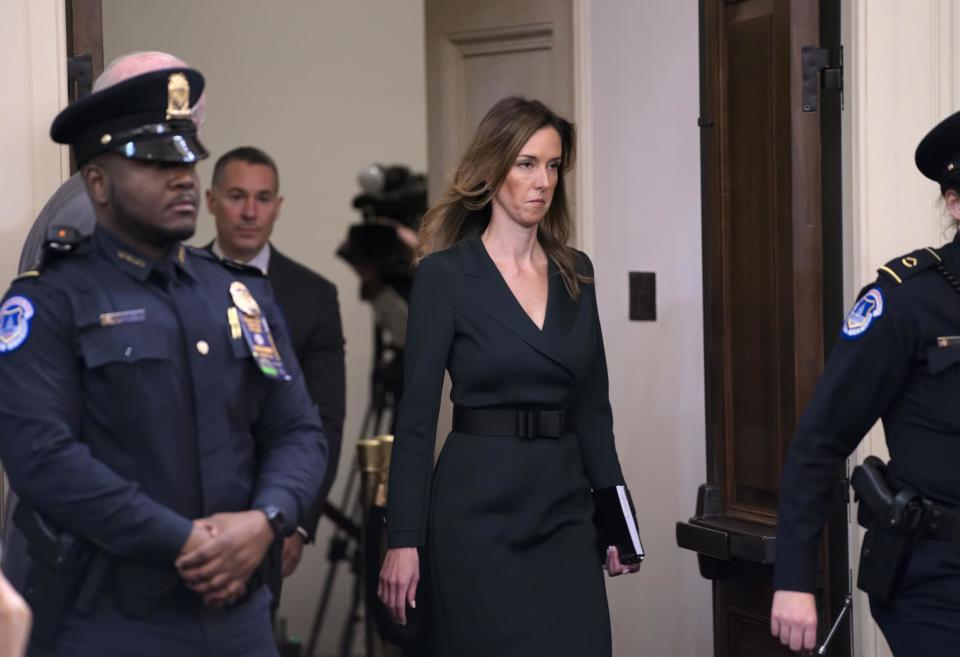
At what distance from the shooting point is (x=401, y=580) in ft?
10.1

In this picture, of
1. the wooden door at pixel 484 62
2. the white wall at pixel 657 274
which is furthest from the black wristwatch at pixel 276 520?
the wooden door at pixel 484 62

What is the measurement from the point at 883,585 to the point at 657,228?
2165 mm

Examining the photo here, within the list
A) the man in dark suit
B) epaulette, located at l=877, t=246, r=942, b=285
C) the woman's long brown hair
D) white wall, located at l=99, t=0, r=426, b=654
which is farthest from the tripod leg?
epaulette, located at l=877, t=246, r=942, b=285

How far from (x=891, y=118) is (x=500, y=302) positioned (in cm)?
114

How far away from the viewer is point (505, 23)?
5148mm

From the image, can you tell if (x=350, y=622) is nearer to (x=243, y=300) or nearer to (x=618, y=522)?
(x=618, y=522)

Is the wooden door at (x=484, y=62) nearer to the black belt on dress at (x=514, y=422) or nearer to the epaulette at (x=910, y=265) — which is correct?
the black belt on dress at (x=514, y=422)

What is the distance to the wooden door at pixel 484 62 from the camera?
4992 mm

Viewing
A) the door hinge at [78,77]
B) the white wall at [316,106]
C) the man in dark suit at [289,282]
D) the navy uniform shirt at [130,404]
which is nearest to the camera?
the navy uniform shirt at [130,404]

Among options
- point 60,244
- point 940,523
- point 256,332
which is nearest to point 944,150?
point 940,523

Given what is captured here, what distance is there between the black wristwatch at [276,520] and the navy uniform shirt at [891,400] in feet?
3.05

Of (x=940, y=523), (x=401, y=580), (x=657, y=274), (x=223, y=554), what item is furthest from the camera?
(x=657, y=274)

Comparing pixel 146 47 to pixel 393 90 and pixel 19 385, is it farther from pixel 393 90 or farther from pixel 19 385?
pixel 19 385

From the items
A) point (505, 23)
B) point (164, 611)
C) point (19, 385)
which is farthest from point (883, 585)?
point (505, 23)
